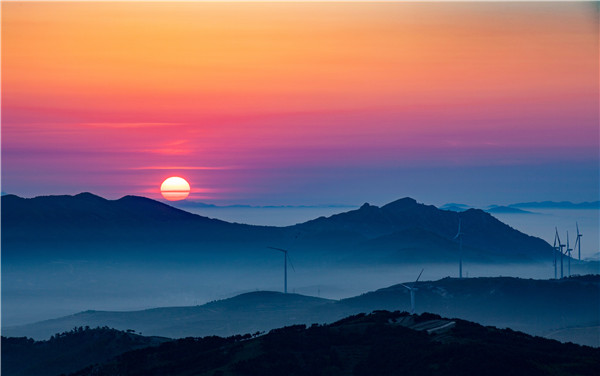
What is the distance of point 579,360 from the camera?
103062 millimetres

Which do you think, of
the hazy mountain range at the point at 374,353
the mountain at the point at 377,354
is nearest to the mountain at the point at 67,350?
the hazy mountain range at the point at 374,353

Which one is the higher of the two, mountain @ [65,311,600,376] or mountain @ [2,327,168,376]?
mountain @ [65,311,600,376]

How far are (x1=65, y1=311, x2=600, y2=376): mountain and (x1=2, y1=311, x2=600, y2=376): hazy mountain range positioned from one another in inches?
3.8

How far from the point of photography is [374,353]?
366 ft

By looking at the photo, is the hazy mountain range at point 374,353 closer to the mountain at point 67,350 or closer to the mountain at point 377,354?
the mountain at point 377,354

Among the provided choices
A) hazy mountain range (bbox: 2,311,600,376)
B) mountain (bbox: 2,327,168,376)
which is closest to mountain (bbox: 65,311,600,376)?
hazy mountain range (bbox: 2,311,600,376)

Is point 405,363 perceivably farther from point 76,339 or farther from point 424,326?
point 76,339

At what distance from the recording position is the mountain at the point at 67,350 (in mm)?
159375

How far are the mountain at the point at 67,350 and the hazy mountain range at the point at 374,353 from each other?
24.4 metres

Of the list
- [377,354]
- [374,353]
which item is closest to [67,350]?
[374,353]

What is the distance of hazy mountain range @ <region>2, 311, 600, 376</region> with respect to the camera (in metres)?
99.9

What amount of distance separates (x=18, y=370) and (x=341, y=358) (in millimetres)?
73178

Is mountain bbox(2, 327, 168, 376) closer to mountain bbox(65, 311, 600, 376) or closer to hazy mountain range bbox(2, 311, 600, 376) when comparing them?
hazy mountain range bbox(2, 311, 600, 376)

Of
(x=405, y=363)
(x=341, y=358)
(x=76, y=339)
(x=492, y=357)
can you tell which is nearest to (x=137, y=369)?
(x=341, y=358)
